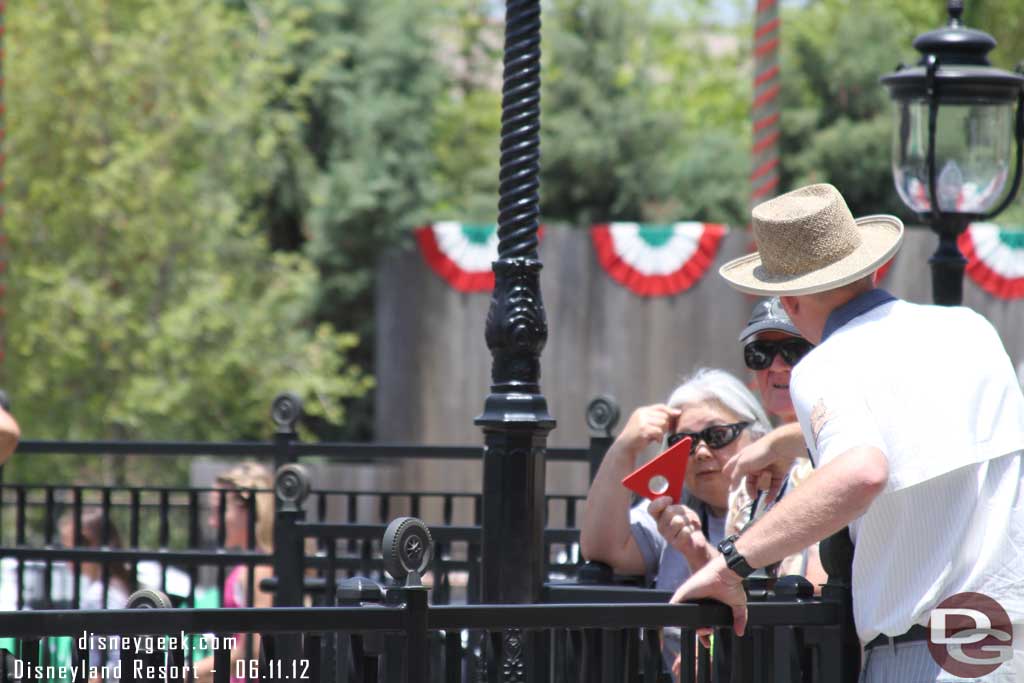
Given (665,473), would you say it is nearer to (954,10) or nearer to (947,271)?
(947,271)

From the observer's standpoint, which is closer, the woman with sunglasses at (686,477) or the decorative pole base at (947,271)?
the woman with sunglasses at (686,477)

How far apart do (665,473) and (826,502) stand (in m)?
0.54

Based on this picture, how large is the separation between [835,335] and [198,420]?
510 inches

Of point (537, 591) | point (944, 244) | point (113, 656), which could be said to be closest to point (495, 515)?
point (537, 591)

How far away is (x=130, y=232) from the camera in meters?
14.8

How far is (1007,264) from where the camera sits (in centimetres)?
1251

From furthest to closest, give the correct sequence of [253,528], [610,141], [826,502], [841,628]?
1. [610,141]
2. [253,528]
3. [841,628]
4. [826,502]

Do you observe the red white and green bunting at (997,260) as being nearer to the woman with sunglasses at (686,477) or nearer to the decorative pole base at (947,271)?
the decorative pole base at (947,271)

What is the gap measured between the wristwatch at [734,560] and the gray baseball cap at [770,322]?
1.32 meters

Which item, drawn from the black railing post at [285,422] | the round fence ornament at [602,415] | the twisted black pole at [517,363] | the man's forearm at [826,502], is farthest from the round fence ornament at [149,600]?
the black railing post at [285,422]

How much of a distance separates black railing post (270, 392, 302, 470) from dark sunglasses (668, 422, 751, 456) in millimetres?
2217

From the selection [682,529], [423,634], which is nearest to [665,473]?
[682,529]

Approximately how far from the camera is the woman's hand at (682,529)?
3.31m

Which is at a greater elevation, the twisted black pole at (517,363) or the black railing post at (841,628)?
the twisted black pole at (517,363)
